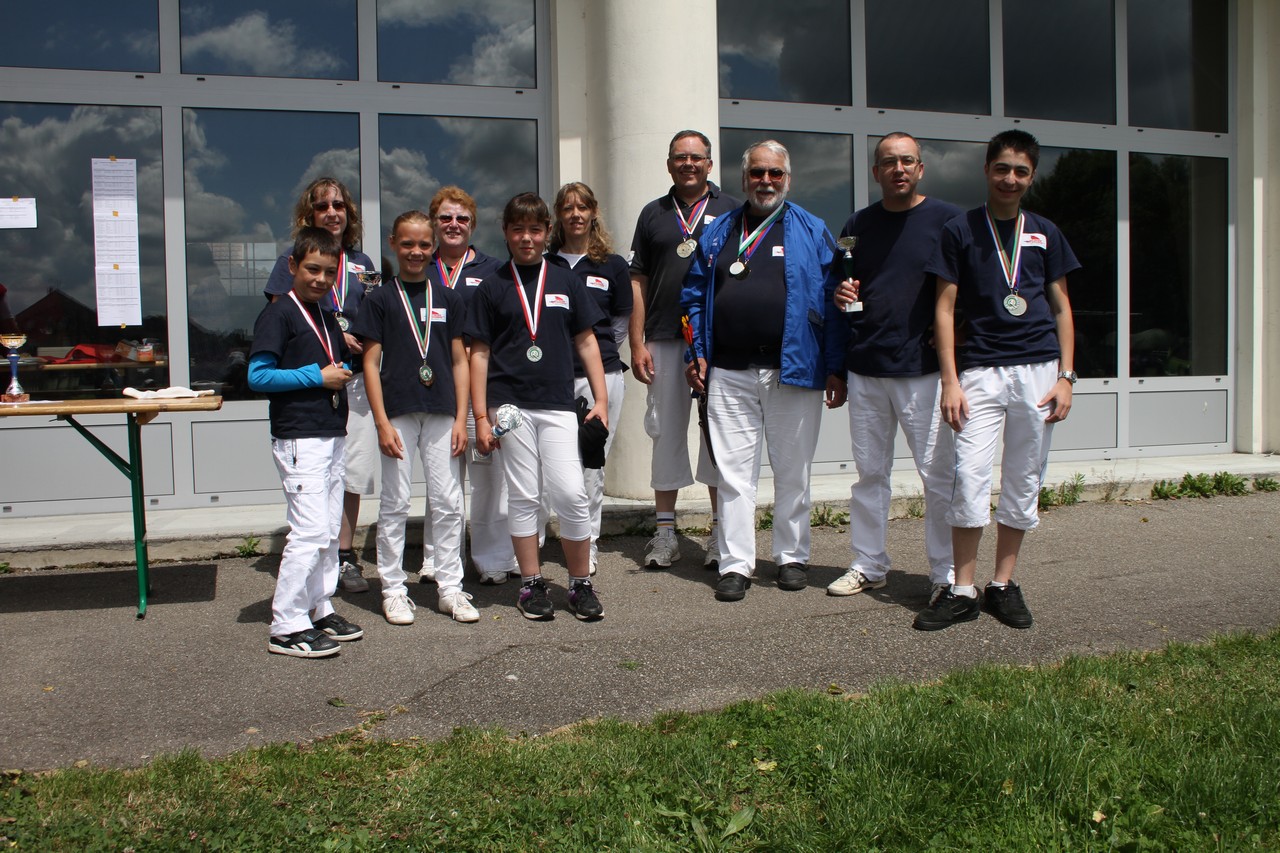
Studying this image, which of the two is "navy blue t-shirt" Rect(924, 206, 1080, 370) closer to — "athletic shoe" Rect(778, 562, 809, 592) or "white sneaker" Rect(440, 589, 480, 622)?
"athletic shoe" Rect(778, 562, 809, 592)

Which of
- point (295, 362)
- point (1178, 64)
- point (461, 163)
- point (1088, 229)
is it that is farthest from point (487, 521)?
point (1178, 64)

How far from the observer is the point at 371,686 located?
4.12 meters

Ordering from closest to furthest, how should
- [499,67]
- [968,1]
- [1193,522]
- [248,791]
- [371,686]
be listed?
[248,791]
[371,686]
[1193,522]
[499,67]
[968,1]

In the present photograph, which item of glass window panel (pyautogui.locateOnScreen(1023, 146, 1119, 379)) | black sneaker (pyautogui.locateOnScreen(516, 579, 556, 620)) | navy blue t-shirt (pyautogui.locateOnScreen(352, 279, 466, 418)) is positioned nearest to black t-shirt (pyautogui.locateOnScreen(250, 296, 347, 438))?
navy blue t-shirt (pyautogui.locateOnScreen(352, 279, 466, 418))

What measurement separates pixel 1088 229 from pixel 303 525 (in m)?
7.78

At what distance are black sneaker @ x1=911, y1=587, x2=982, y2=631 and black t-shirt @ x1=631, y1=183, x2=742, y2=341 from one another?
204 cm

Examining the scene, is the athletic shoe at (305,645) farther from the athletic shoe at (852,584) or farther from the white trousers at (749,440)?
the athletic shoe at (852,584)

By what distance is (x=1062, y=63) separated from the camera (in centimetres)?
947

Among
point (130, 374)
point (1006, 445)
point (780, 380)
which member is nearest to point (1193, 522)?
point (1006, 445)

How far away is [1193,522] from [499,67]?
6126 millimetres

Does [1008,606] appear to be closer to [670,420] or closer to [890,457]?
[890,457]

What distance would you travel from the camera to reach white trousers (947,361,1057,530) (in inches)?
186

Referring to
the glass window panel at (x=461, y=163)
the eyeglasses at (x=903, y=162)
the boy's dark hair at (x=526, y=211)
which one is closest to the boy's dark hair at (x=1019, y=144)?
the eyeglasses at (x=903, y=162)

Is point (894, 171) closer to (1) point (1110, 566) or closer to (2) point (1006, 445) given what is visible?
(2) point (1006, 445)
